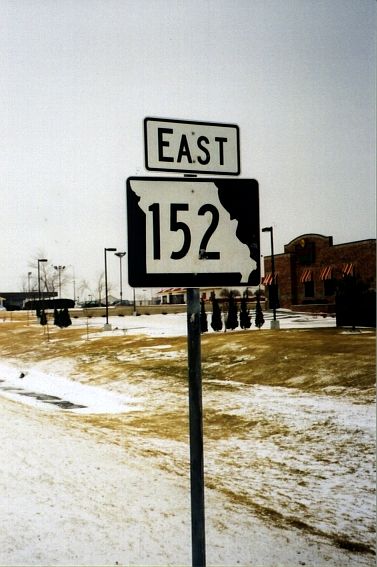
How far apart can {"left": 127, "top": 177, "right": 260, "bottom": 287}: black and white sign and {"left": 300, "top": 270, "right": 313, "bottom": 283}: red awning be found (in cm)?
5057

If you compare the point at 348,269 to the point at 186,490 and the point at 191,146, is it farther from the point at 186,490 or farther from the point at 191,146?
the point at 191,146

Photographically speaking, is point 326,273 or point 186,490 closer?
point 186,490

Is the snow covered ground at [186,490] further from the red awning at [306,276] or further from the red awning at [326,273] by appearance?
the red awning at [306,276]

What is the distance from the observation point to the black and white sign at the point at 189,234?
2547mm

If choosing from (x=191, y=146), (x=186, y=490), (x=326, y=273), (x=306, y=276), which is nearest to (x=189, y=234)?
(x=191, y=146)

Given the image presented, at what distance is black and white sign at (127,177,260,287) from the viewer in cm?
255

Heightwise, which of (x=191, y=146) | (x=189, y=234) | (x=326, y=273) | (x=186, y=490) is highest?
(x=326, y=273)

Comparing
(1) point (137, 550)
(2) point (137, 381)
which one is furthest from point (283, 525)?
(2) point (137, 381)

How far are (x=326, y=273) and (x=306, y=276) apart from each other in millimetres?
2621

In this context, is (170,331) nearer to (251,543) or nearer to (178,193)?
(251,543)

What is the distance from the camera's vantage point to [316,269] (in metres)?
51.9

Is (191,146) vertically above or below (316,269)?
below

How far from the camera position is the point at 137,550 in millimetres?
5309

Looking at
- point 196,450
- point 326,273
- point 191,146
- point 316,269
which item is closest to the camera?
point 196,450
